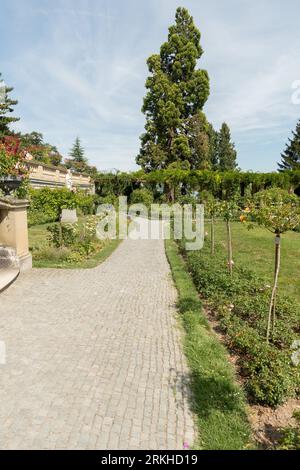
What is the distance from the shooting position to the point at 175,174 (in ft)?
90.4

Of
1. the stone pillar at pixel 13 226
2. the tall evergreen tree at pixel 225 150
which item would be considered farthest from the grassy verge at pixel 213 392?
the tall evergreen tree at pixel 225 150

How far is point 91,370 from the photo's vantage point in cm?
386

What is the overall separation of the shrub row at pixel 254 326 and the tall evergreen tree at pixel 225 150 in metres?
46.3

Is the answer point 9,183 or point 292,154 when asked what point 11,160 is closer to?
point 9,183

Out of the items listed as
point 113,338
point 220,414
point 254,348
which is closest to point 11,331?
point 113,338

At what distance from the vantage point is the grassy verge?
9.40ft

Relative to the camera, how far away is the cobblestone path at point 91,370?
284 centimetres

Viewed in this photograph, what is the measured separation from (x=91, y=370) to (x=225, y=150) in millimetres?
52445

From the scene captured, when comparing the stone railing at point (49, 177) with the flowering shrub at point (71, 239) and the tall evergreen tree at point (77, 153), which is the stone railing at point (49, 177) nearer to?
the flowering shrub at point (71, 239)

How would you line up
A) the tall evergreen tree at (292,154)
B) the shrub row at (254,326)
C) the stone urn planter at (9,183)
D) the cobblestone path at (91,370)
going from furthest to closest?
the tall evergreen tree at (292,154) < the stone urn planter at (9,183) < the shrub row at (254,326) < the cobblestone path at (91,370)

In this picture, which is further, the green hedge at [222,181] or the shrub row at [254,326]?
the green hedge at [222,181]

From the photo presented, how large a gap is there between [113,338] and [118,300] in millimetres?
1748

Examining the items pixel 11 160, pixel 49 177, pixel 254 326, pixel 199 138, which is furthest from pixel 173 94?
pixel 254 326

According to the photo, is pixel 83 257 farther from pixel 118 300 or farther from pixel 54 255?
pixel 118 300
